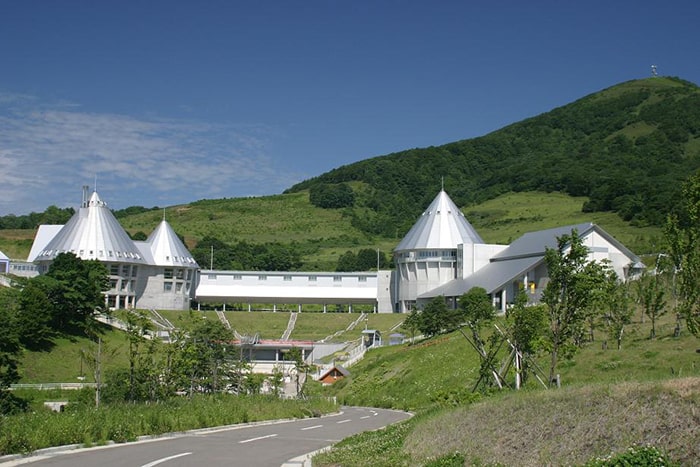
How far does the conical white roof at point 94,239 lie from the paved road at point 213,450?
59022 mm

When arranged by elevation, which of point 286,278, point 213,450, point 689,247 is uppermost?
point 286,278

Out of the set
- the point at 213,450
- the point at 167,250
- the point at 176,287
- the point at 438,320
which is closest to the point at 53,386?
the point at 438,320

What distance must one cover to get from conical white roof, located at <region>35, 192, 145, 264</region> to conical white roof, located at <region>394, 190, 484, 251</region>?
27605mm

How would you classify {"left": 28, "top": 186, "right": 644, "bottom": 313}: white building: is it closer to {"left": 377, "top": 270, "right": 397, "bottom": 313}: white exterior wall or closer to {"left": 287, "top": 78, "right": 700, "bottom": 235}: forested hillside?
{"left": 377, "top": 270, "right": 397, "bottom": 313}: white exterior wall

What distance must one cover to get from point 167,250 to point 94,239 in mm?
8279

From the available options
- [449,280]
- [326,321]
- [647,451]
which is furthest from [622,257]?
[647,451]

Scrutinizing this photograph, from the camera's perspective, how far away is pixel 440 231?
3118 inches

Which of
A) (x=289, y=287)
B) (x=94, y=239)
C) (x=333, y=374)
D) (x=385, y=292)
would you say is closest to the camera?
(x=333, y=374)

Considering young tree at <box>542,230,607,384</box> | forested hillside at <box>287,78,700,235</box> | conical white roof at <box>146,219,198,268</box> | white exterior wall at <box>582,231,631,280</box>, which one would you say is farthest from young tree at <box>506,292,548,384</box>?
forested hillside at <box>287,78,700,235</box>

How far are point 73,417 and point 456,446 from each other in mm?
8743

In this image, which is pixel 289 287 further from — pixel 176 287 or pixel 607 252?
pixel 607 252

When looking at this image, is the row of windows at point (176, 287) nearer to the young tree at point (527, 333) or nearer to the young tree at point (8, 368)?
the young tree at point (8, 368)

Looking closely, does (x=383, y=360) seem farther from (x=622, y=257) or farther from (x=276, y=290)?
(x=276, y=290)

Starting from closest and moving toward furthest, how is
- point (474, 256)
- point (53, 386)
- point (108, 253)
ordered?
point (53, 386) → point (474, 256) → point (108, 253)
